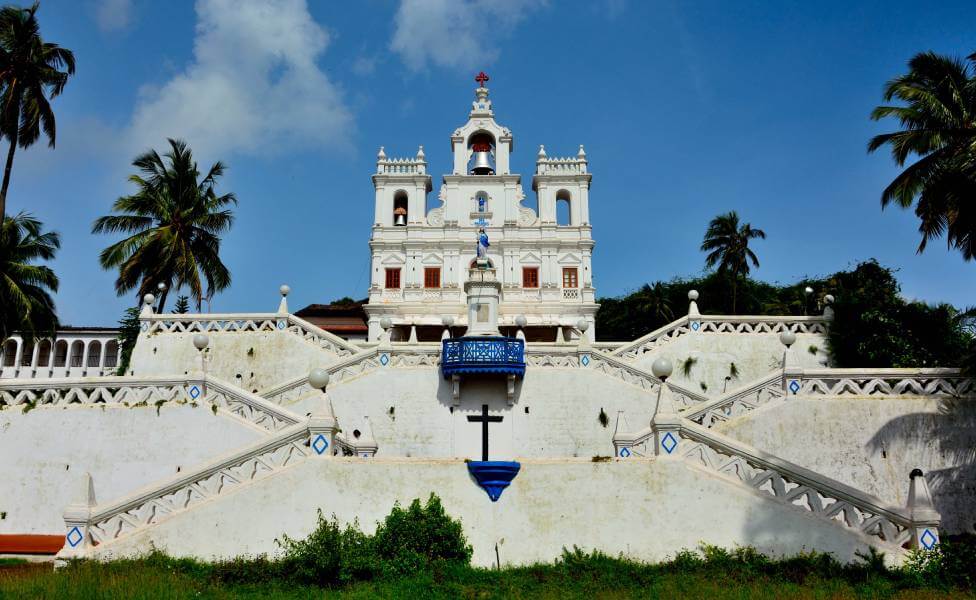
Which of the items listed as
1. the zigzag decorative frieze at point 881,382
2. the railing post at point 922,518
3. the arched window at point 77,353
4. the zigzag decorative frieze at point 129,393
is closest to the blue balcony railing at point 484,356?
the zigzag decorative frieze at point 129,393

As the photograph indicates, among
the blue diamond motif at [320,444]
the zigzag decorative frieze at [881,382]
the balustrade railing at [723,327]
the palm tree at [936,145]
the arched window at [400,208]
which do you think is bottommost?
the blue diamond motif at [320,444]

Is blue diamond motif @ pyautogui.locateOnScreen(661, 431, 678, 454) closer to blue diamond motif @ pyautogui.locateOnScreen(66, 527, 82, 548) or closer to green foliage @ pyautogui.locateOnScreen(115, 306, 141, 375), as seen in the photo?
blue diamond motif @ pyautogui.locateOnScreen(66, 527, 82, 548)

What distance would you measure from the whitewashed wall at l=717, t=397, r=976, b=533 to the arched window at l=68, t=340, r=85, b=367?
54.2 metres

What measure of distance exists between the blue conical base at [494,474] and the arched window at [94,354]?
54.2 meters

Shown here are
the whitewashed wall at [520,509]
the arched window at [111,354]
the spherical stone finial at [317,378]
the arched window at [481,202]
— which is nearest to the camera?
the whitewashed wall at [520,509]

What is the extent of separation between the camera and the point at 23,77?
24438 millimetres

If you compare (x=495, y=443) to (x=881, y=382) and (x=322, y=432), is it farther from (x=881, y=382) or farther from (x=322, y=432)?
(x=881, y=382)

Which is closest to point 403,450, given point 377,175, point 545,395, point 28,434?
point 545,395

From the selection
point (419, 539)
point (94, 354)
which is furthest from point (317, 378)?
point (94, 354)

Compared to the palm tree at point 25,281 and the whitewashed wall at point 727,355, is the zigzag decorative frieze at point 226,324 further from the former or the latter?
the whitewashed wall at point 727,355

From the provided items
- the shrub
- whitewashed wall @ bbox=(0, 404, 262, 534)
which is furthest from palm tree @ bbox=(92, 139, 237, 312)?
the shrub

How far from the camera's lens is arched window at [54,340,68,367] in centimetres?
5878

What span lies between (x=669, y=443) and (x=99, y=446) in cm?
1474

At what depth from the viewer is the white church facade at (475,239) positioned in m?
45.0
